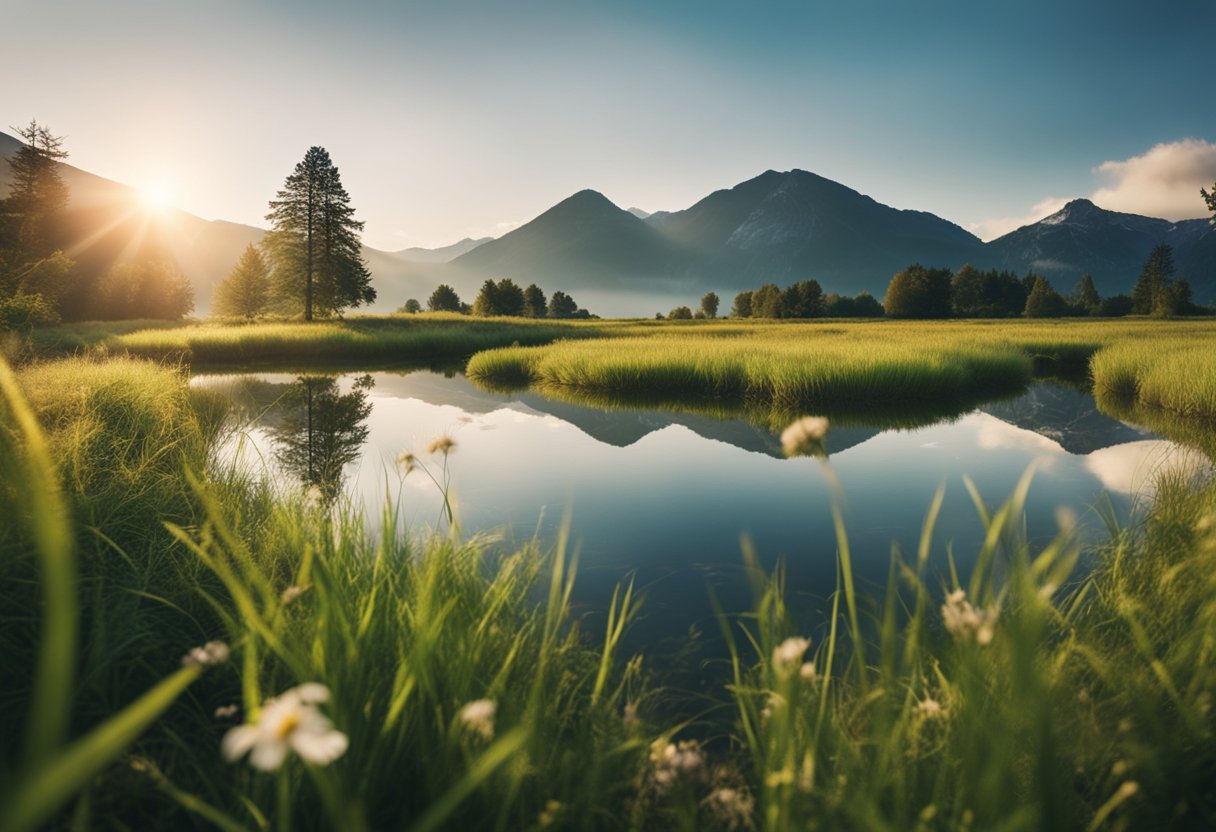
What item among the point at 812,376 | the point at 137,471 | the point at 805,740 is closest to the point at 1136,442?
the point at 812,376

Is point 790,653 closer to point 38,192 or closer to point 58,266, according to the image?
point 58,266

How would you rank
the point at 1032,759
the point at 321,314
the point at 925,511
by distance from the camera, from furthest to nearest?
the point at 321,314
the point at 925,511
the point at 1032,759

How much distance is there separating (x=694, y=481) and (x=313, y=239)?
4590cm

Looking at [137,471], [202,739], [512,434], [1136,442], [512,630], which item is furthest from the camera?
[512,434]

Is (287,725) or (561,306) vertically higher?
(561,306)

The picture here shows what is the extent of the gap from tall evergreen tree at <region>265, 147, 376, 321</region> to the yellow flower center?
48469 mm

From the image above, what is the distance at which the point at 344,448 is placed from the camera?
1015 cm

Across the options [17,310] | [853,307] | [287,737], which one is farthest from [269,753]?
[853,307]

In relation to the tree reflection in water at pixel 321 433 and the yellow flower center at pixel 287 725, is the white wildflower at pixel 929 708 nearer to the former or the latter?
the yellow flower center at pixel 287 725

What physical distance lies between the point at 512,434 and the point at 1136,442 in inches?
437

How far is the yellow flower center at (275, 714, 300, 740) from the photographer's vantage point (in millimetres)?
1107

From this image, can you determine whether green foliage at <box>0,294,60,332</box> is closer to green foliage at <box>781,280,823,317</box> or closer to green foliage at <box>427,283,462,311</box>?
green foliage at <box>427,283,462,311</box>

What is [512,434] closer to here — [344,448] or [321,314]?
[344,448]

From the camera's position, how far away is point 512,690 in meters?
2.90
